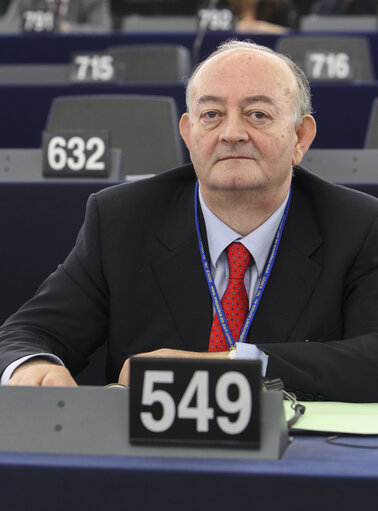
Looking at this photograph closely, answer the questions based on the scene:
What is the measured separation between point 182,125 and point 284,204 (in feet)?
0.85

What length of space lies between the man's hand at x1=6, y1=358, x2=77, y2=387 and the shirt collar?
42 cm

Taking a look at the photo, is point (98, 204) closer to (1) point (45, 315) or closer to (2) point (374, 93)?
(1) point (45, 315)

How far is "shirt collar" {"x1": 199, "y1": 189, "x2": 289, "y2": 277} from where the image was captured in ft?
6.91

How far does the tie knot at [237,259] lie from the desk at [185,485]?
0.90 meters

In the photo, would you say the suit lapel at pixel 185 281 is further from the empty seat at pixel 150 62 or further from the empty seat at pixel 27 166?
the empty seat at pixel 150 62

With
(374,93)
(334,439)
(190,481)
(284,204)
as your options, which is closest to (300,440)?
(334,439)

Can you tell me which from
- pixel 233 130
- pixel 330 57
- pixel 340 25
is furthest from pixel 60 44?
pixel 233 130

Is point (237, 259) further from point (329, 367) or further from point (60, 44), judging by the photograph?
point (60, 44)

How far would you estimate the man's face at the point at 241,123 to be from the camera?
2.02 m

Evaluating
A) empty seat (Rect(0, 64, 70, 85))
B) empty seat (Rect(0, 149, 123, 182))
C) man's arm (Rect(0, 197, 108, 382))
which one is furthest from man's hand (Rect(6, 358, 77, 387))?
empty seat (Rect(0, 64, 70, 85))

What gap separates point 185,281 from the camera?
2.12 metres

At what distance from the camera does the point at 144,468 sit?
1.16m

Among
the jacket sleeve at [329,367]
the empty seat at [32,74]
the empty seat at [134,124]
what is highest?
the empty seat at [32,74]

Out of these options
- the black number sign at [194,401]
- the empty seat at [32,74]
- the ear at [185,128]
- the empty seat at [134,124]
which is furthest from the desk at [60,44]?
the black number sign at [194,401]
